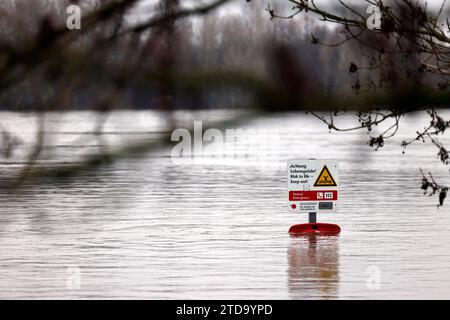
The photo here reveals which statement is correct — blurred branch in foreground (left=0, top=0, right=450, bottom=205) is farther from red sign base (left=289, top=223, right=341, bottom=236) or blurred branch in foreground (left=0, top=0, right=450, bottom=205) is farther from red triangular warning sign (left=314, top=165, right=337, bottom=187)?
red sign base (left=289, top=223, right=341, bottom=236)

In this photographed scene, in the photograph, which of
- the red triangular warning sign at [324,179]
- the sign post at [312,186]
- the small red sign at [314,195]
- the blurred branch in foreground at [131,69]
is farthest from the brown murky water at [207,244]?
the red triangular warning sign at [324,179]

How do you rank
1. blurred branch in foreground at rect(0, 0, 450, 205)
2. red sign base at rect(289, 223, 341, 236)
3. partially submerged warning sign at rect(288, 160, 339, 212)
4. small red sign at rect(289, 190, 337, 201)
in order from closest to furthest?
blurred branch in foreground at rect(0, 0, 450, 205) → partially submerged warning sign at rect(288, 160, 339, 212) → small red sign at rect(289, 190, 337, 201) → red sign base at rect(289, 223, 341, 236)

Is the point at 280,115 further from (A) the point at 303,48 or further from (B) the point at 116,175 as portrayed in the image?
(B) the point at 116,175

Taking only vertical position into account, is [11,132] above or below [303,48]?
below

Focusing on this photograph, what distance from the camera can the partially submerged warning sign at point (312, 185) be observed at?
760 inches

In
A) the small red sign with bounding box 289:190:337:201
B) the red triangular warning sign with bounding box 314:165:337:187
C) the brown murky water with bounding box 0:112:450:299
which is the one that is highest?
the red triangular warning sign with bounding box 314:165:337:187

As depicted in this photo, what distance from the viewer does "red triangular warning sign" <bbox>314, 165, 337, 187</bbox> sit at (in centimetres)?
1938

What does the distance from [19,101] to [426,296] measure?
1150 cm

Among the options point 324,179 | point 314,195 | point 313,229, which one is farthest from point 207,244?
point 313,229

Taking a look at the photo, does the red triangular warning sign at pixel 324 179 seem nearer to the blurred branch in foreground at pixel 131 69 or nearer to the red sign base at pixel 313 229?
the red sign base at pixel 313 229

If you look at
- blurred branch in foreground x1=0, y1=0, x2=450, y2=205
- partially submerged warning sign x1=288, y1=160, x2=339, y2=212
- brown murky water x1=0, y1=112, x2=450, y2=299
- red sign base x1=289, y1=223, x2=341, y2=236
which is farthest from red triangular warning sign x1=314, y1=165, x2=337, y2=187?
blurred branch in foreground x1=0, y1=0, x2=450, y2=205

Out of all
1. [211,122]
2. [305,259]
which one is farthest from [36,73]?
[305,259]

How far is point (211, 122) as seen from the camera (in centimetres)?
185

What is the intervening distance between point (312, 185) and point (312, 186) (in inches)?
0.9
